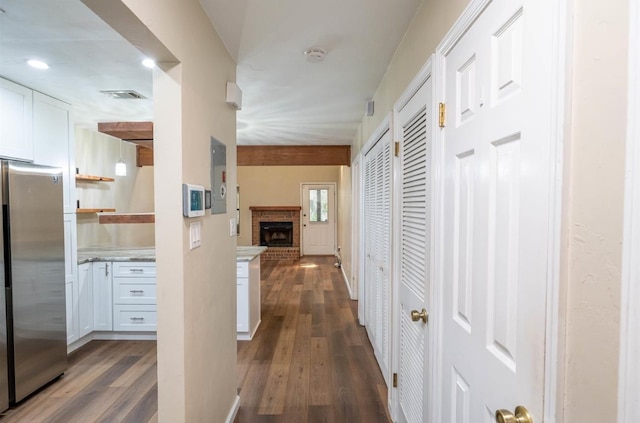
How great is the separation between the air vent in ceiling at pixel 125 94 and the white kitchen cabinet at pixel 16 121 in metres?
0.54

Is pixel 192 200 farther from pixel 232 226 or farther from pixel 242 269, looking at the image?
pixel 242 269

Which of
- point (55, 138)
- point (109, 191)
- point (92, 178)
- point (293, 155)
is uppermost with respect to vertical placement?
point (293, 155)

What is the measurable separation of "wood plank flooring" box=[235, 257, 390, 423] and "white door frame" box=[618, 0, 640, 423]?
76.5 inches

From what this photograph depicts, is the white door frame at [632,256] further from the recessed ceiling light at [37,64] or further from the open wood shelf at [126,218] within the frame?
the recessed ceiling light at [37,64]

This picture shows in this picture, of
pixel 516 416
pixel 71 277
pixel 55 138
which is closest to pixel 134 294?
pixel 71 277

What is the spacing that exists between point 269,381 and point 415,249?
68.0 inches

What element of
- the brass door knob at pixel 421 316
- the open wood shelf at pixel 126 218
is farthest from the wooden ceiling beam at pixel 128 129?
the brass door knob at pixel 421 316

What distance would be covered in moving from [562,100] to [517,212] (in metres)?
0.27

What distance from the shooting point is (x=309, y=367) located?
9.22 feet

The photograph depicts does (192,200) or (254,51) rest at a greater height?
(254,51)

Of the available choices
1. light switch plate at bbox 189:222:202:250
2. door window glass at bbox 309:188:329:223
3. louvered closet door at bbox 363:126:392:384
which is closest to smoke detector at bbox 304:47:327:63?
louvered closet door at bbox 363:126:392:384

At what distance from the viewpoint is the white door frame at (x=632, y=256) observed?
1.65 feet

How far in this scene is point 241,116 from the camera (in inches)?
137

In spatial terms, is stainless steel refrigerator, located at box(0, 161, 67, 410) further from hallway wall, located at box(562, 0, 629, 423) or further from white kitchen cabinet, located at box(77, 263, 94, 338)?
hallway wall, located at box(562, 0, 629, 423)
